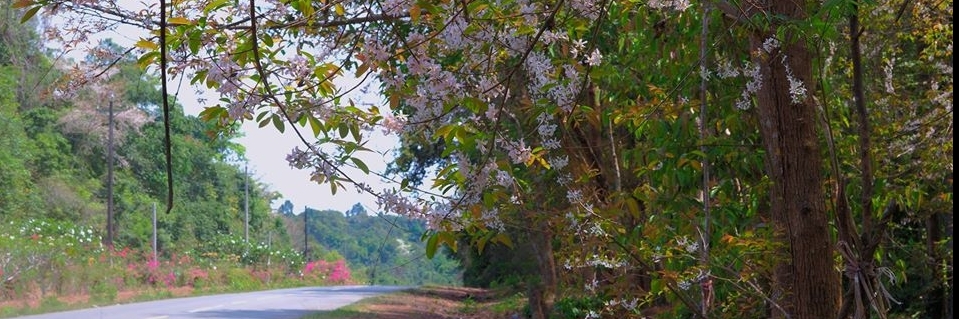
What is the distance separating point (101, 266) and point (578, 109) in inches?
994

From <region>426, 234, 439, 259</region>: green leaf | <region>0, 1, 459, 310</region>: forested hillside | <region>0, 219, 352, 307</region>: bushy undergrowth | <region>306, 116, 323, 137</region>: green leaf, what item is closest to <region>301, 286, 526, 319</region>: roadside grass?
<region>0, 1, 459, 310</region>: forested hillside

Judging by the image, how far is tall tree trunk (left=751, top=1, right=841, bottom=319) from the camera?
3635 mm

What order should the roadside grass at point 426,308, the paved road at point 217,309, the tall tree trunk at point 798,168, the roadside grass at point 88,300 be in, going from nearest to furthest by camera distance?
the tall tree trunk at point 798,168, the paved road at point 217,309, the roadside grass at point 426,308, the roadside grass at point 88,300

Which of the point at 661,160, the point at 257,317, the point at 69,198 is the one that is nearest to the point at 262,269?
the point at 69,198

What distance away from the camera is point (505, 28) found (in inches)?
136

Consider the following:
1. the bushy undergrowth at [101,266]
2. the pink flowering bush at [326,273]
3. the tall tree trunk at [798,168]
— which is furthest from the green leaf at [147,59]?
the pink flowering bush at [326,273]

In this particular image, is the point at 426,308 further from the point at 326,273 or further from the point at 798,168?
the point at 326,273

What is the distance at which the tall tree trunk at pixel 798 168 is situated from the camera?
3.63m

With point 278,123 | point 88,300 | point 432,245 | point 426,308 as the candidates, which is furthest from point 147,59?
point 88,300

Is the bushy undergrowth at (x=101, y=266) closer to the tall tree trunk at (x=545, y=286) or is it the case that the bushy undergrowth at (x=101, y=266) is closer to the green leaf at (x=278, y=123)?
the tall tree trunk at (x=545, y=286)

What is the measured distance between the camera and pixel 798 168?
364 centimetres

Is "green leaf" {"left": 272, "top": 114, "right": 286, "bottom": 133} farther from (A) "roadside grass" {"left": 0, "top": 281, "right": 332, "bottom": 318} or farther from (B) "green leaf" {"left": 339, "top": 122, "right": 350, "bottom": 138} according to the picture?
(A) "roadside grass" {"left": 0, "top": 281, "right": 332, "bottom": 318}

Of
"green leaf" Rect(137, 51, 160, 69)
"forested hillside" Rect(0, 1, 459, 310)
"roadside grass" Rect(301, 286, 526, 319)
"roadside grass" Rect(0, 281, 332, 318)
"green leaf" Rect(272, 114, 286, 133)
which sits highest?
"forested hillside" Rect(0, 1, 459, 310)

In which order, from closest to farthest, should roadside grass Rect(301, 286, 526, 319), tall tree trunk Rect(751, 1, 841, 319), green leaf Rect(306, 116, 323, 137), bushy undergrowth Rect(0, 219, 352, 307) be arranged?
green leaf Rect(306, 116, 323, 137)
tall tree trunk Rect(751, 1, 841, 319)
roadside grass Rect(301, 286, 526, 319)
bushy undergrowth Rect(0, 219, 352, 307)
